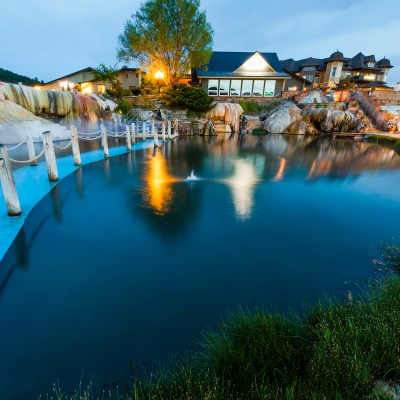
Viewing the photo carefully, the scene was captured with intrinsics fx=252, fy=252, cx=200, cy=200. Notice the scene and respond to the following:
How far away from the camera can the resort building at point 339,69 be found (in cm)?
5606

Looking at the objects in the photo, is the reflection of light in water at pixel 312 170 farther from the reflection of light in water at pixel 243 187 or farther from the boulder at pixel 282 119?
the boulder at pixel 282 119

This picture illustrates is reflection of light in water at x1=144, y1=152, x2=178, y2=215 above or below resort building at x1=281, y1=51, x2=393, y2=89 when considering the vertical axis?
below

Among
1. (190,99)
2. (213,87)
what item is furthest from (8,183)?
(213,87)

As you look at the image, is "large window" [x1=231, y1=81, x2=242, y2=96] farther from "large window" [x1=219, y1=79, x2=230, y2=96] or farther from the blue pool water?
the blue pool water

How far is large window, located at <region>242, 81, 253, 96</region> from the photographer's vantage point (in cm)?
4088

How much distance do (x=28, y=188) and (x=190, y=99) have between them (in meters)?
27.3

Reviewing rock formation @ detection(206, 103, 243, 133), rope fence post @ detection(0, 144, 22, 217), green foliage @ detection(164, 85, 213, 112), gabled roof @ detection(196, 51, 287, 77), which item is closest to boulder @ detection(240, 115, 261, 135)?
rock formation @ detection(206, 103, 243, 133)

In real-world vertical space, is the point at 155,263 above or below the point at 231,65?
below

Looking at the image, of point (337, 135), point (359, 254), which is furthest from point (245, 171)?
point (337, 135)

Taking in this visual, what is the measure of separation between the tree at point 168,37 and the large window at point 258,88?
31.8ft

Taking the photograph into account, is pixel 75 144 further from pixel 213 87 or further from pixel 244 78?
pixel 244 78

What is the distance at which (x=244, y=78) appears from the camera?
132 feet

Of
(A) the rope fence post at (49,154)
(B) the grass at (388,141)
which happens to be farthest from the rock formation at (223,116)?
(A) the rope fence post at (49,154)

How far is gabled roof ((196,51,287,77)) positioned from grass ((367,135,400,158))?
1749 centimetres
